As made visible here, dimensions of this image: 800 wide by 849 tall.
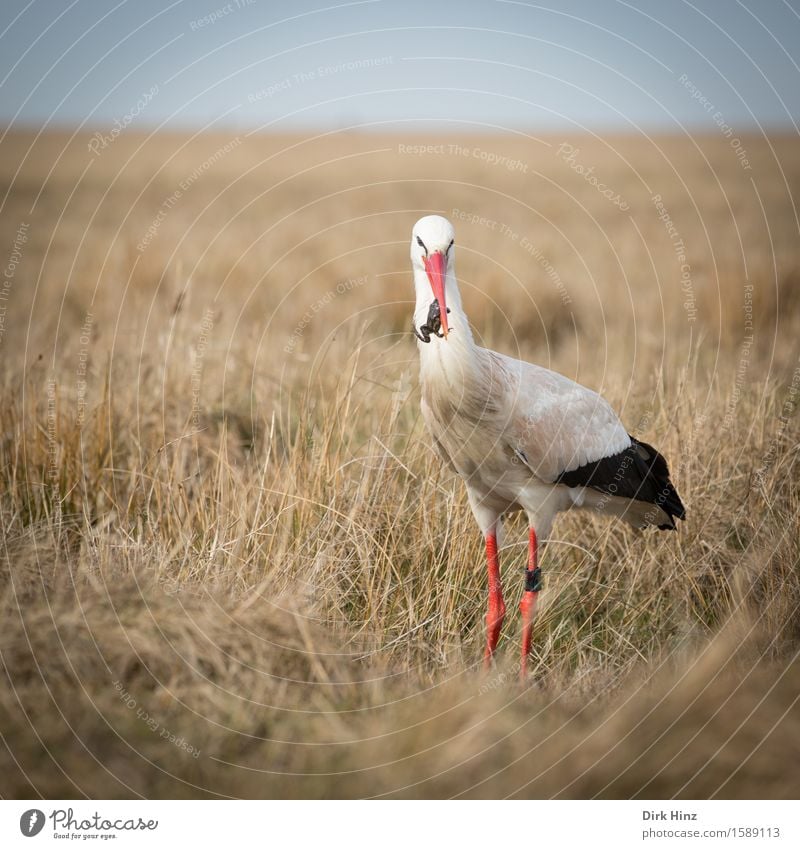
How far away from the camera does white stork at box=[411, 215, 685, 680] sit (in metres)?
3.50

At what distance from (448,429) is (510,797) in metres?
1.60

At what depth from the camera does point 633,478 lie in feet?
13.9

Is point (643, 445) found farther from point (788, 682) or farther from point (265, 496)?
point (265, 496)

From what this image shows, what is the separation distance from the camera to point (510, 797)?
298cm
